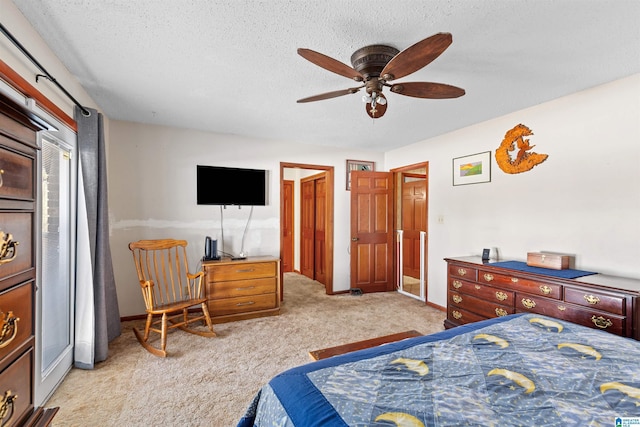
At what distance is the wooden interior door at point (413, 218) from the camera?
19.3 feet

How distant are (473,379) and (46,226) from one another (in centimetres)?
283

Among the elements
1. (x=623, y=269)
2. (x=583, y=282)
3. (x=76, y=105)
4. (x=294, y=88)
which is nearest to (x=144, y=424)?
(x=76, y=105)

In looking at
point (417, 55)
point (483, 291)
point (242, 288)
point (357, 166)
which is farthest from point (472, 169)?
point (242, 288)

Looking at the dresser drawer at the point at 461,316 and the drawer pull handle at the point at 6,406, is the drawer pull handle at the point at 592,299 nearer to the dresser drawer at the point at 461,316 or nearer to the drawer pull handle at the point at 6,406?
the dresser drawer at the point at 461,316

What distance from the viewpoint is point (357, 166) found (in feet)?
16.3

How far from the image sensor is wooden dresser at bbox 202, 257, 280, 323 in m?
3.36

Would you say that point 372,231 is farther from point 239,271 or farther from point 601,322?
point 601,322

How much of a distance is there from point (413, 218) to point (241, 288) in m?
3.98

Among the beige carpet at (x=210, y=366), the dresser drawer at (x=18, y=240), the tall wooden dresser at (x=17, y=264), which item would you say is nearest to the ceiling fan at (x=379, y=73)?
the tall wooden dresser at (x=17, y=264)

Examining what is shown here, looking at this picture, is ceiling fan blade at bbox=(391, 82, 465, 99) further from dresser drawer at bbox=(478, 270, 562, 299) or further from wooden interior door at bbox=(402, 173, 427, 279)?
wooden interior door at bbox=(402, 173, 427, 279)

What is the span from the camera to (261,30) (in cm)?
175

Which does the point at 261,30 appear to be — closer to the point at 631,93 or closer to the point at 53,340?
the point at 53,340

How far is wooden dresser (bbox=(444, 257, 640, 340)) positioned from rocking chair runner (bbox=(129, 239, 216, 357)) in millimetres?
2711

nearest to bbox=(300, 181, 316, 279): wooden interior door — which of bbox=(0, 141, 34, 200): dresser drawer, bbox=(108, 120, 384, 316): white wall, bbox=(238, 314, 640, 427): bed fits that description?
bbox=(108, 120, 384, 316): white wall
